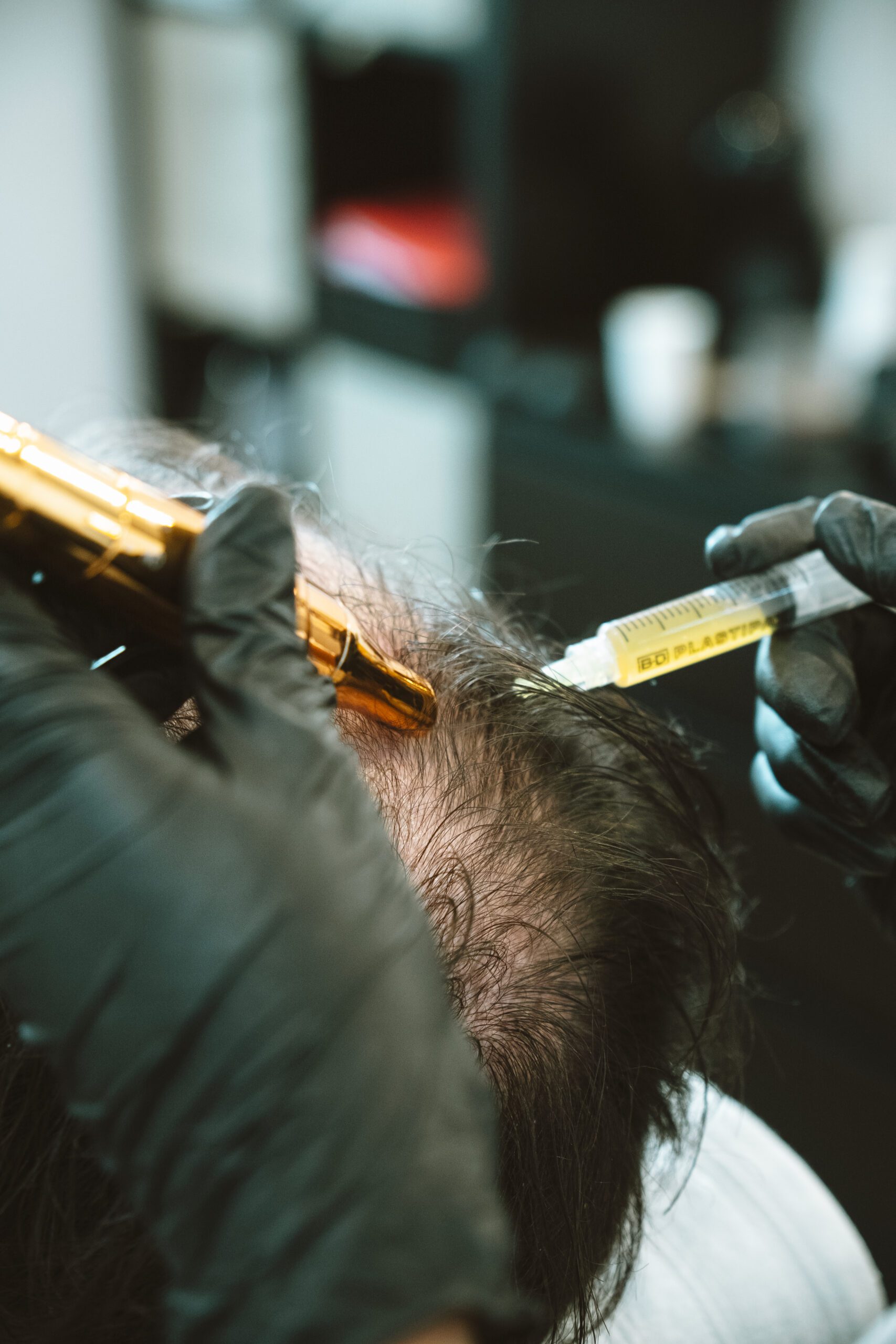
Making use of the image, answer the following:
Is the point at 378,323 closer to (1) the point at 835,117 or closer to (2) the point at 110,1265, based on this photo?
(1) the point at 835,117

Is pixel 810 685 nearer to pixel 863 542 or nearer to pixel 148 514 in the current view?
pixel 863 542

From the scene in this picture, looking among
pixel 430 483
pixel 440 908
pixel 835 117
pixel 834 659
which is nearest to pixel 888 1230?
pixel 834 659

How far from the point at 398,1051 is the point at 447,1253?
0.22ft

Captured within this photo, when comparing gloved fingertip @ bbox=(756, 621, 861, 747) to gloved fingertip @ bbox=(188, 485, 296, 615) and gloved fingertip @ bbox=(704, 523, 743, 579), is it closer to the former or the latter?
gloved fingertip @ bbox=(704, 523, 743, 579)

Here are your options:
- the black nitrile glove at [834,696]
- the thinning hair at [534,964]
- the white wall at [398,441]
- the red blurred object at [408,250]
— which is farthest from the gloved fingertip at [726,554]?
the red blurred object at [408,250]

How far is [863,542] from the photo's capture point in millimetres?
721

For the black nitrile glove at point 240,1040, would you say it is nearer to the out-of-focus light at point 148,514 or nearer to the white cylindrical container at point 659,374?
the out-of-focus light at point 148,514

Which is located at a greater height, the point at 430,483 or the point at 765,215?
the point at 765,215


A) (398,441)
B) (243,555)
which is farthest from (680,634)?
(398,441)

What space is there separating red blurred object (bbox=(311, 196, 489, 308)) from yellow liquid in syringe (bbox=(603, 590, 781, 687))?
1.21 meters

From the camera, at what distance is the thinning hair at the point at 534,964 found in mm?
532

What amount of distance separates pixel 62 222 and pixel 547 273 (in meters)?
1.13

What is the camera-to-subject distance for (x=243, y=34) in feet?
6.75

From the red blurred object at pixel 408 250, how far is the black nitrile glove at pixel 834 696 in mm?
1174
